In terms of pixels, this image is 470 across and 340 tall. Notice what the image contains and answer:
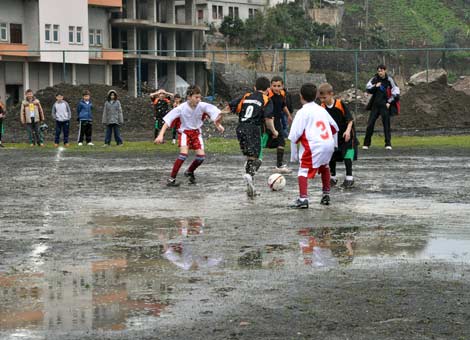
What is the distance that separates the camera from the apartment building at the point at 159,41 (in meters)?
81.4

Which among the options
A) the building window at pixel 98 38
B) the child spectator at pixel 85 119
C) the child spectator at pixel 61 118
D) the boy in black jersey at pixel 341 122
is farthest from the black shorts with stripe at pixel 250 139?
the building window at pixel 98 38

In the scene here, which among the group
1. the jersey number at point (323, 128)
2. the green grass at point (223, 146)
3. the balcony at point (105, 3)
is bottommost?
the green grass at point (223, 146)

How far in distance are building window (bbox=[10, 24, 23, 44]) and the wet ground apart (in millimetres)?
56625

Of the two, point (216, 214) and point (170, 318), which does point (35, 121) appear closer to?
point (216, 214)

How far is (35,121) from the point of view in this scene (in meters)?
34.2

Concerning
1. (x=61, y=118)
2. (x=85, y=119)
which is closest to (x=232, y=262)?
(x=85, y=119)

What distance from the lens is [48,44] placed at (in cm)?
7450

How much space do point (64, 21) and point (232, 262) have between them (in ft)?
224

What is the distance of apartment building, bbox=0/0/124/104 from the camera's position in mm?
70688

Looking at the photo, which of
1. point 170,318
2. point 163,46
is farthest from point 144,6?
point 170,318

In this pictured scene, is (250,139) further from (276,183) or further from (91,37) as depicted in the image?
→ (91,37)

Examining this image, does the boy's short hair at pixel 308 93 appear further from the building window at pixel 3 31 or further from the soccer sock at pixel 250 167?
the building window at pixel 3 31

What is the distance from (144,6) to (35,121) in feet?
177

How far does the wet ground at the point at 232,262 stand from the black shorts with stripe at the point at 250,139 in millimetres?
672
